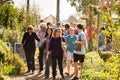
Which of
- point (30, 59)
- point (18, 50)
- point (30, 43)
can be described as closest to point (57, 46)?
point (30, 43)

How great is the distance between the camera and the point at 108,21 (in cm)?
722

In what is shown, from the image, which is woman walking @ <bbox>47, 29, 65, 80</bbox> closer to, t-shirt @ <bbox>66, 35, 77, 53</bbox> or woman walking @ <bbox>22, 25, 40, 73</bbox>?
t-shirt @ <bbox>66, 35, 77, 53</bbox>

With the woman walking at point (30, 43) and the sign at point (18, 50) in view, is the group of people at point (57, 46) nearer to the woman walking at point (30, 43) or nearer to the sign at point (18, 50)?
the woman walking at point (30, 43)

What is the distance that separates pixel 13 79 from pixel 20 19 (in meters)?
13.9

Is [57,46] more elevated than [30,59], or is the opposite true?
[57,46]

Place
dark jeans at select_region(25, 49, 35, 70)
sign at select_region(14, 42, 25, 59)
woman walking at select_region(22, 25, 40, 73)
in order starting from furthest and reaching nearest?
1. sign at select_region(14, 42, 25, 59)
2. dark jeans at select_region(25, 49, 35, 70)
3. woman walking at select_region(22, 25, 40, 73)

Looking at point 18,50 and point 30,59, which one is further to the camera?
point 18,50

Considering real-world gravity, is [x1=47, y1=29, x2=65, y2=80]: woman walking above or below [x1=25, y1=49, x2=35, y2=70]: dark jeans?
above

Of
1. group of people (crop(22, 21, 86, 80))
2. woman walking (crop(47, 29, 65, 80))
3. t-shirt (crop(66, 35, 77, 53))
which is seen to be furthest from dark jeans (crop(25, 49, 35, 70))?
woman walking (crop(47, 29, 65, 80))

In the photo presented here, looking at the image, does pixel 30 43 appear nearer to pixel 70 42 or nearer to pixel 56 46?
pixel 70 42

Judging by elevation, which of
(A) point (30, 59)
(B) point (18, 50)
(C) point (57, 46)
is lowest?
(A) point (30, 59)

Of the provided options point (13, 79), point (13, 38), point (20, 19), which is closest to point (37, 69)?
point (13, 79)

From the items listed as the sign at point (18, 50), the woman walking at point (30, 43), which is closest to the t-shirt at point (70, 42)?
the woman walking at point (30, 43)

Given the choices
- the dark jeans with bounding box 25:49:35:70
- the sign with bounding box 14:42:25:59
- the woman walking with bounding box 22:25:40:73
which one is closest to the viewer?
the woman walking with bounding box 22:25:40:73
